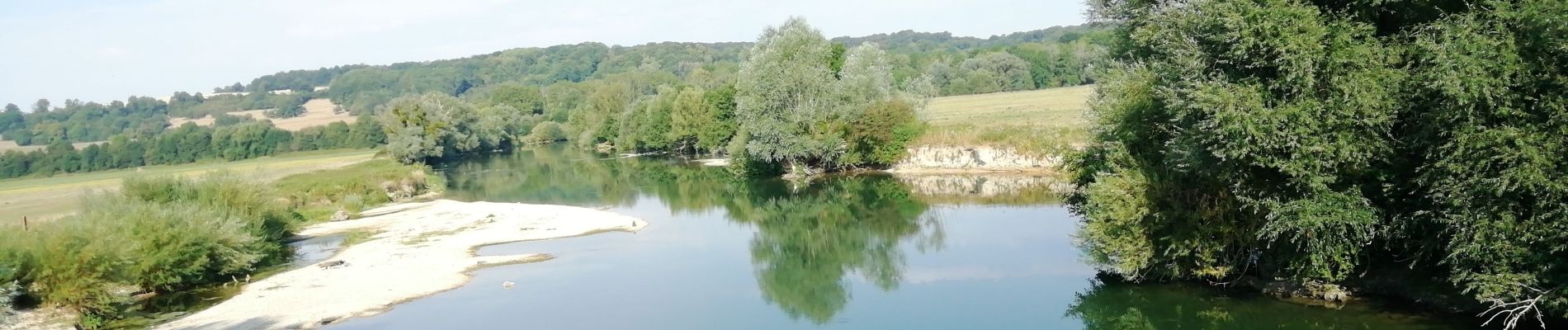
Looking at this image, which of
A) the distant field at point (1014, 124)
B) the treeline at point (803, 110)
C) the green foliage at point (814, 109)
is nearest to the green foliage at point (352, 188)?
the treeline at point (803, 110)

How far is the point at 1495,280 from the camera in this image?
48.2ft

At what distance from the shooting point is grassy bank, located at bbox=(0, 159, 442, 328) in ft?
70.0

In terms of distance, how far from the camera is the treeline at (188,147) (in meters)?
85.8

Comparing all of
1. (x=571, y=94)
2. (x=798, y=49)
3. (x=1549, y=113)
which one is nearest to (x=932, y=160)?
(x=798, y=49)

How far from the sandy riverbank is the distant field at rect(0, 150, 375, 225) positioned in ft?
20.2

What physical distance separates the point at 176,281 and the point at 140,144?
88.4m

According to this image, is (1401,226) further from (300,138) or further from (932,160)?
(300,138)

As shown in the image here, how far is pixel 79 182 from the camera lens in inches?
2820

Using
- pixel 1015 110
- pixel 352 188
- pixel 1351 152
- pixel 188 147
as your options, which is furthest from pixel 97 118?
pixel 1351 152

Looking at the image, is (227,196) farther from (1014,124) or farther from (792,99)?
(1014,124)

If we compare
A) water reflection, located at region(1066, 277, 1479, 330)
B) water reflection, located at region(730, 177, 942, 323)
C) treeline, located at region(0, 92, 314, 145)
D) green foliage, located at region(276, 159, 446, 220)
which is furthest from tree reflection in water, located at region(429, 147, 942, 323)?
treeline, located at region(0, 92, 314, 145)

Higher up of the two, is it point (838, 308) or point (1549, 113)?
point (1549, 113)

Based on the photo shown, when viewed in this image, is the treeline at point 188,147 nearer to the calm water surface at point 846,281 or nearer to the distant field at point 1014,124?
the distant field at point 1014,124

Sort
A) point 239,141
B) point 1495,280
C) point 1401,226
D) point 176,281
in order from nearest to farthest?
point 1495,280 < point 1401,226 < point 176,281 < point 239,141
